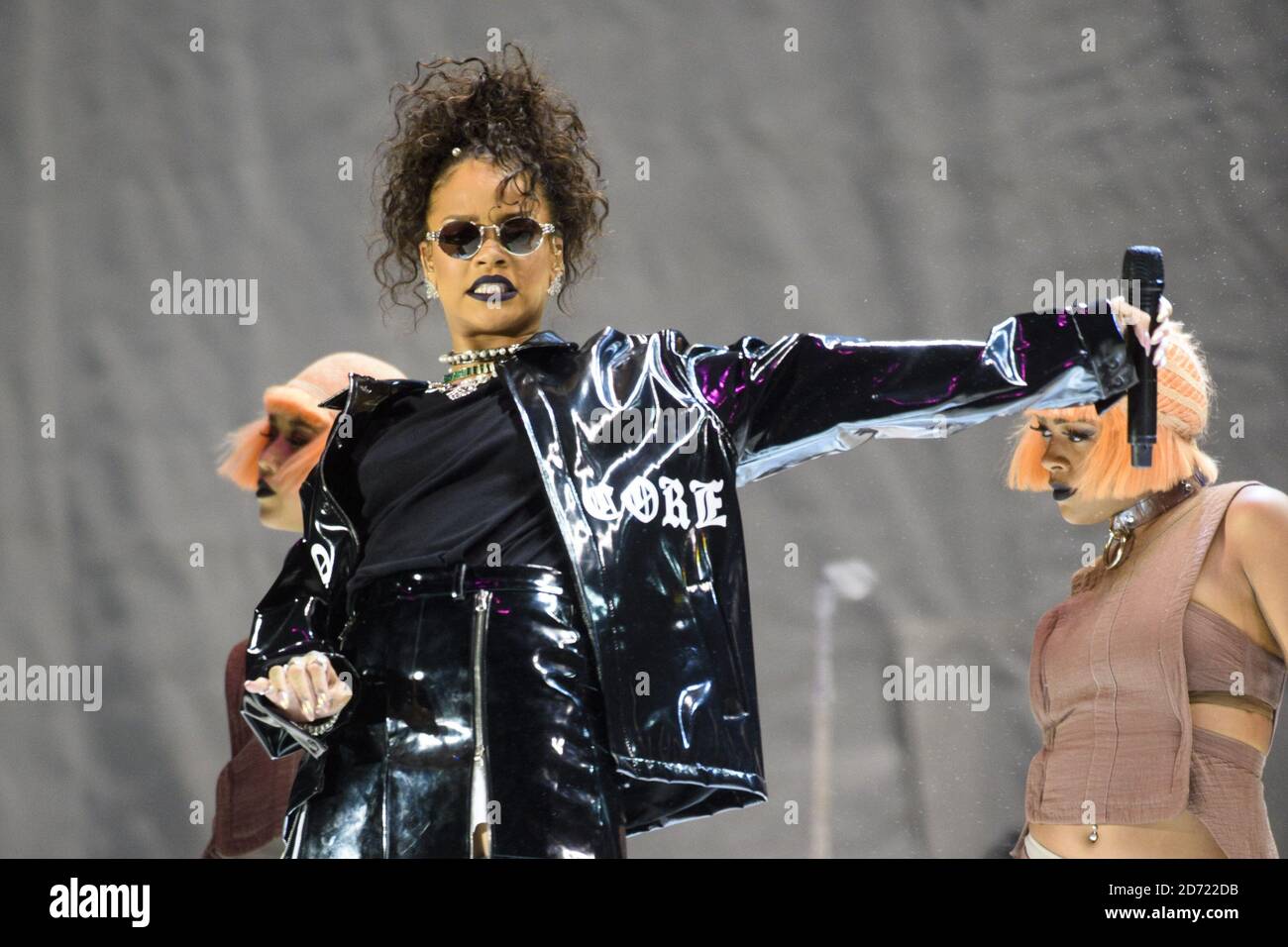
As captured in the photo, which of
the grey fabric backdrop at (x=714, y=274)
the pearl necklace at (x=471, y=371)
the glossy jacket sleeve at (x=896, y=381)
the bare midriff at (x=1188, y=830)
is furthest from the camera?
the grey fabric backdrop at (x=714, y=274)

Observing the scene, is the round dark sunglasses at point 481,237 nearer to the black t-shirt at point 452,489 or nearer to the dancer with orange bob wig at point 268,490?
the black t-shirt at point 452,489

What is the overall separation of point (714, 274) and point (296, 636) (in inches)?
88.5

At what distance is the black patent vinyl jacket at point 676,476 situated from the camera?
2244 millimetres

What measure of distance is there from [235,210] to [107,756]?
1.61 meters

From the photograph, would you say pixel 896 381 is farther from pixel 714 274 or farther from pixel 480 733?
pixel 714 274

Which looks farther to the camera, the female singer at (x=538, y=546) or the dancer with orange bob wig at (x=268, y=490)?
the dancer with orange bob wig at (x=268, y=490)

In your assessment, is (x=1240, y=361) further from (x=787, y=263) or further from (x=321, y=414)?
(x=321, y=414)

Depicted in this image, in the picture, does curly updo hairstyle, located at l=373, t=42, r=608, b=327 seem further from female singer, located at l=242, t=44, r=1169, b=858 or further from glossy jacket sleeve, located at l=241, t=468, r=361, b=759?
glossy jacket sleeve, located at l=241, t=468, r=361, b=759

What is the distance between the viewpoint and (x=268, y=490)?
4133 mm

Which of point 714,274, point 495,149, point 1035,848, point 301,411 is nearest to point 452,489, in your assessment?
point 495,149

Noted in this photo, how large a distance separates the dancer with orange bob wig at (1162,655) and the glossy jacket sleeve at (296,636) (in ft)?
5.18

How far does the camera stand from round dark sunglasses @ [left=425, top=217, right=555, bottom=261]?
2.56 meters

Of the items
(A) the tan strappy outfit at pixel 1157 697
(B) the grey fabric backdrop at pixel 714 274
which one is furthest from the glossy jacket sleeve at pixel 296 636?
(B) the grey fabric backdrop at pixel 714 274

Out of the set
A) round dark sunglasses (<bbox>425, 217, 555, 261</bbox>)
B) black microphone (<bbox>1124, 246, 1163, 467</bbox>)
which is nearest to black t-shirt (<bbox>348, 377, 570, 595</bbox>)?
round dark sunglasses (<bbox>425, 217, 555, 261</bbox>)
